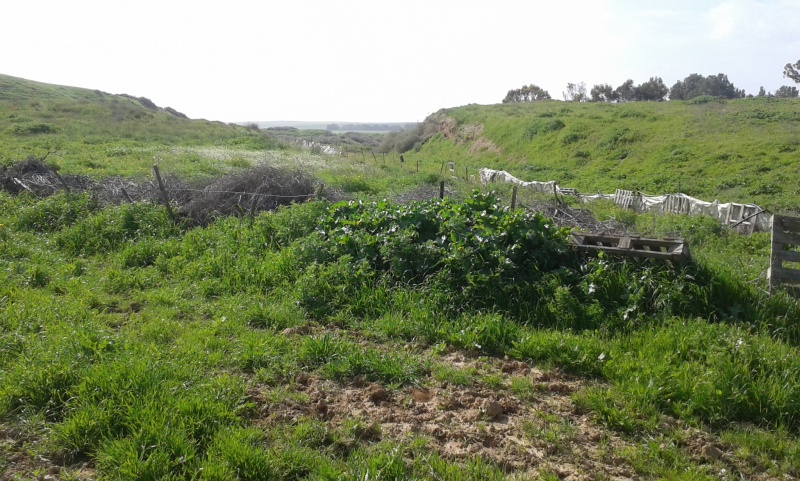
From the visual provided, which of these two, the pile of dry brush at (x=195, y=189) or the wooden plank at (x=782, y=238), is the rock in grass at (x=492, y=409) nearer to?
the wooden plank at (x=782, y=238)

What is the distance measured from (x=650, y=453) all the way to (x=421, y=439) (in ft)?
4.90

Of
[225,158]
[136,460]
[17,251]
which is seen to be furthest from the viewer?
[225,158]

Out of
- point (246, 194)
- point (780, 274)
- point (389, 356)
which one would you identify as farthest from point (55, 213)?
point (780, 274)

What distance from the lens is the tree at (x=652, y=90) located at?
67875 mm

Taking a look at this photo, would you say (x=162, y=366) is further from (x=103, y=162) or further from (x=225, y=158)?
(x=225, y=158)

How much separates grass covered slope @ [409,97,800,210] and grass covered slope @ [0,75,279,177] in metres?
16.0

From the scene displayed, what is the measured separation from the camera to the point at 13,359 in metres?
4.59

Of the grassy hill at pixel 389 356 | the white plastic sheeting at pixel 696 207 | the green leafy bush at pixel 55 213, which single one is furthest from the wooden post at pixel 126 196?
the white plastic sheeting at pixel 696 207

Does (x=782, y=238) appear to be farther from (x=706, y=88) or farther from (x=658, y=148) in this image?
(x=706, y=88)

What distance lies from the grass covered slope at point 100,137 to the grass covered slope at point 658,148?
16028 millimetres

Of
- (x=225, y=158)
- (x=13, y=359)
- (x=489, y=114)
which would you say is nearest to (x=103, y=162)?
(x=225, y=158)

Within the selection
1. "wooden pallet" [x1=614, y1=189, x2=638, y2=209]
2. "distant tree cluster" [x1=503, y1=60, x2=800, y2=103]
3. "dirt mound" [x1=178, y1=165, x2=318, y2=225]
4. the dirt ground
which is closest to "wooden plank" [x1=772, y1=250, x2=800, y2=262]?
the dirt ground

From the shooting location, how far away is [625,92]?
69312 mm

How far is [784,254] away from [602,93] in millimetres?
71380
